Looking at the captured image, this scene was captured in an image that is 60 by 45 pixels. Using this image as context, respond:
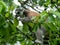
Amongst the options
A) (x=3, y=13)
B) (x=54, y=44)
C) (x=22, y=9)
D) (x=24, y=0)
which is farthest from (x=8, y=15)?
(x=24, y=0)

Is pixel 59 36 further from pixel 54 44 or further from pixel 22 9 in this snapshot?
pixel 22 9

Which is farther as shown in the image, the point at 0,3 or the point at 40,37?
the point at 40,37

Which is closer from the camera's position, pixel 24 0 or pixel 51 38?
pixel 51 38

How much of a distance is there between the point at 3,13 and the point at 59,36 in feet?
2.11

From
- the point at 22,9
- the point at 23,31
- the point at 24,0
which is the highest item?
the point at 24,0

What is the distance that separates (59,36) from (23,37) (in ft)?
1.01

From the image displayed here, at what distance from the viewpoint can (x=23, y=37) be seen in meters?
1.32

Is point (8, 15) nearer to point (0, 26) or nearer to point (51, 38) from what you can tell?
point (0, 26)

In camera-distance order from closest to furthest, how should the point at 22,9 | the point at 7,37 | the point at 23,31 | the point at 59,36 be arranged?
the point at 7,37 < the point at 23,31 < the point at 22,9 < the point at 59,36

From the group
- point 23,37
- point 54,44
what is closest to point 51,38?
point 54,44

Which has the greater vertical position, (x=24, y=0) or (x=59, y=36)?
(x=24, y=0)

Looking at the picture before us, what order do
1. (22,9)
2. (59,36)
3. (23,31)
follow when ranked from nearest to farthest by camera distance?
1. (23,31)
2. (22,9)
3. (59,36)

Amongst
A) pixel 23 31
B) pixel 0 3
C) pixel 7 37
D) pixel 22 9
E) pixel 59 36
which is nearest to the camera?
pixel 0 3

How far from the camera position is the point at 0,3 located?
2.95 feet
